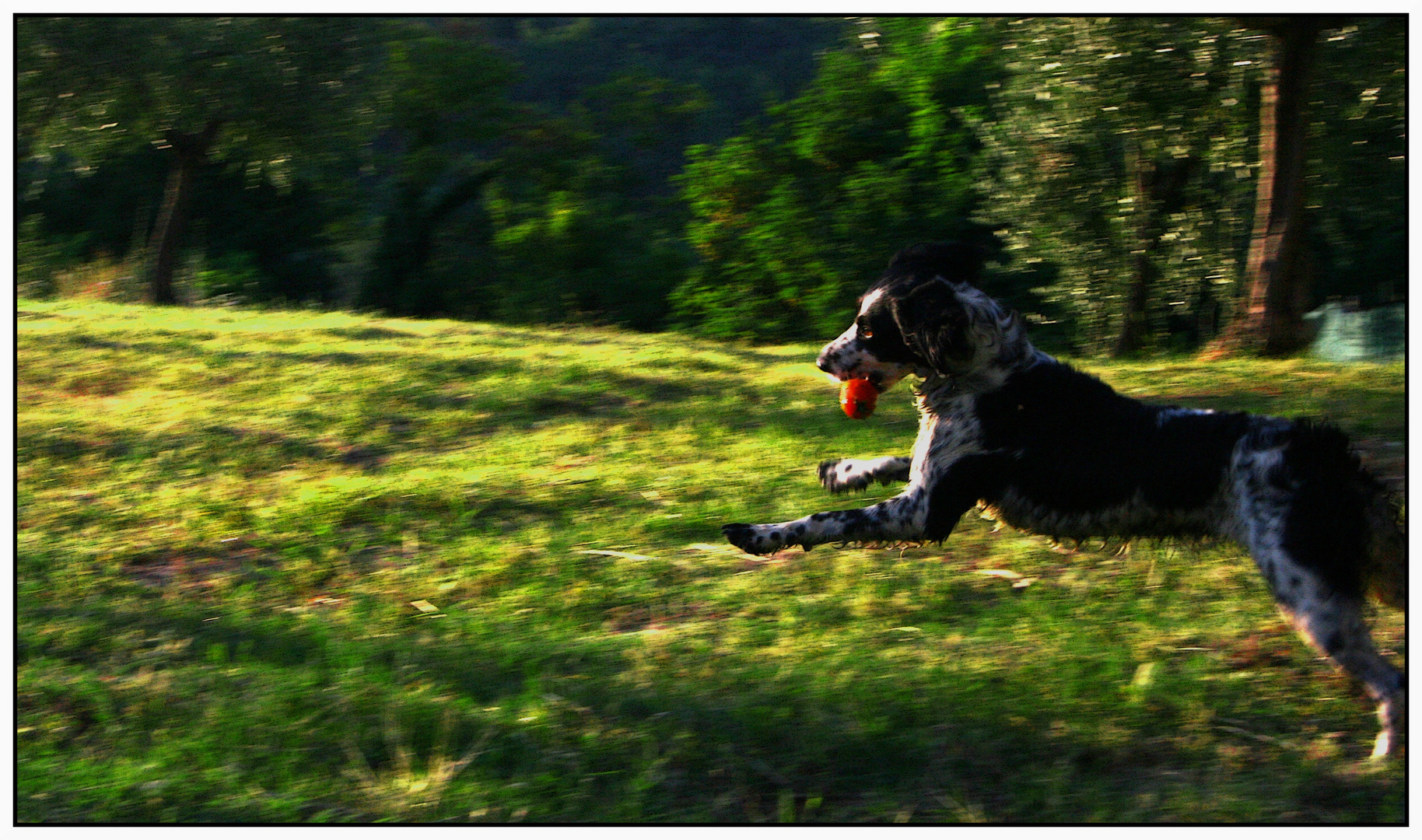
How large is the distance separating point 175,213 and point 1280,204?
1583 cm

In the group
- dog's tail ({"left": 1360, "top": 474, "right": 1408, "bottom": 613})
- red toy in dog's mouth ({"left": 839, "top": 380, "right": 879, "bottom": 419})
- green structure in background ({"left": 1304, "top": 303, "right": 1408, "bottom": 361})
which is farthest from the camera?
green structure in background ({"left": 1304, "top": 303, "right": 1408, "bottom": 361})

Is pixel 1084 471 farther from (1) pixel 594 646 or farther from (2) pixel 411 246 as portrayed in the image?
(2) pixel 411 246

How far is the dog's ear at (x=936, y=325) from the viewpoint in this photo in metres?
4.38

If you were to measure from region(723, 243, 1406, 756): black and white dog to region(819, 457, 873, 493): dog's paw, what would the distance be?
1.8 inches

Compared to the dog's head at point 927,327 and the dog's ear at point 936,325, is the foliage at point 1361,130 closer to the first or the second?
the dog's head at point 927,327

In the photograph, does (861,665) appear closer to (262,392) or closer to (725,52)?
(262,392)

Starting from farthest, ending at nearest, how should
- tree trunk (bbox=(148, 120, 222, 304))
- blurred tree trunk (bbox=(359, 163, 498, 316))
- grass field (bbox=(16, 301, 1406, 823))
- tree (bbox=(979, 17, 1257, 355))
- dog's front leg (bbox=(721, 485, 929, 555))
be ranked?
blurred tree trunk (bbox=(359, 163, 498, 316)) < tree trunk (bbox=(148, 120, 222, 304)) < tree (bbox=(979, 17, 1257, 355)) < dog's front leg (bbox=(721, 485, 929, 555)) < grass field (bbox=(16, 301, 1406, 823))

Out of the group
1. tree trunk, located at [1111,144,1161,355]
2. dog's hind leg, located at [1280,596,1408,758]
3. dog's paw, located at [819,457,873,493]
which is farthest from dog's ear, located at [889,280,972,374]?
tree trunk, located at [1111,144,1161,355]

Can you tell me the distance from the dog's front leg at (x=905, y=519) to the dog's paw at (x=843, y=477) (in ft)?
1.48

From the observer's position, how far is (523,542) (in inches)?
228

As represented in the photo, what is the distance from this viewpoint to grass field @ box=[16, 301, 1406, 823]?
146 inches

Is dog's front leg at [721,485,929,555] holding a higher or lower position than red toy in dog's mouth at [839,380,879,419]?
lower

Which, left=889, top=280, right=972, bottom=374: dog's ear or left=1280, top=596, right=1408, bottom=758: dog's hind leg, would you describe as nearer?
left=1280, top=596, right=1408, bottom=758: dog's hind leg

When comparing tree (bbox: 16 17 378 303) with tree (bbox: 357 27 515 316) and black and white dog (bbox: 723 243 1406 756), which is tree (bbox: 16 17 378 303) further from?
black and white dog (bbox: 723 243 1406 756)
